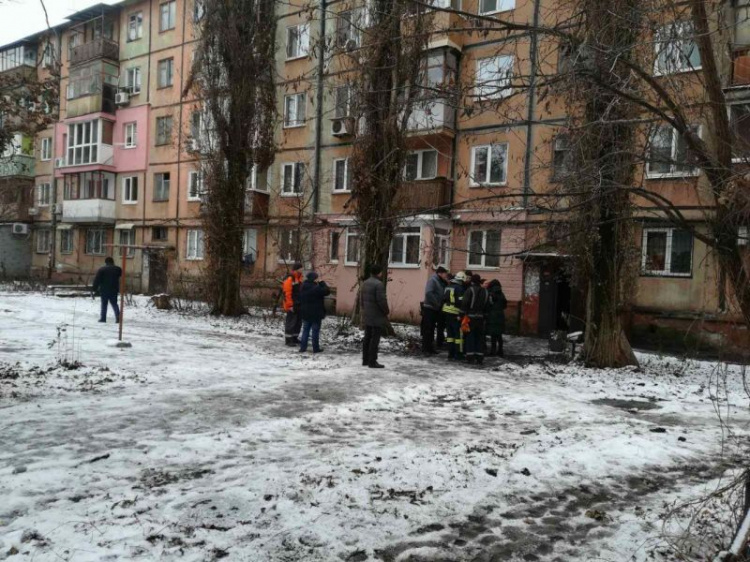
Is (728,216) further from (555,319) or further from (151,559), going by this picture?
(555,319)

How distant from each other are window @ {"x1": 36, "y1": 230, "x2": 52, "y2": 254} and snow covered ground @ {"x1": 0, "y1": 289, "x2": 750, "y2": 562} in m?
32.1

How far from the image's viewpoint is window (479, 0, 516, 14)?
2109 centimetres

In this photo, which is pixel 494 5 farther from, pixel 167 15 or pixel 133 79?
pixel 133 79

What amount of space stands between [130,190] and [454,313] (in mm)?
26711

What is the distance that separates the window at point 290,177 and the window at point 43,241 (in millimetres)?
21162

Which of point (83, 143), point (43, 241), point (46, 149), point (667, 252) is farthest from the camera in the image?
point (46, 149)

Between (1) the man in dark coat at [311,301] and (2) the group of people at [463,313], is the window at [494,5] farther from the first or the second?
(1) the man in dark coat at [311,301]

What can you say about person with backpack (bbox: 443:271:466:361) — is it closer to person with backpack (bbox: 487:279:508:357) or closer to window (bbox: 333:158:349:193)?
person with backpack (bbox: 487:279:508:357)

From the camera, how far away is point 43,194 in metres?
39.5

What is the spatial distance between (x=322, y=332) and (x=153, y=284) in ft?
60.3

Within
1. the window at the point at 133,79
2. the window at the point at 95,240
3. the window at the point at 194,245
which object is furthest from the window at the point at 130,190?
the window at the point at 194,245

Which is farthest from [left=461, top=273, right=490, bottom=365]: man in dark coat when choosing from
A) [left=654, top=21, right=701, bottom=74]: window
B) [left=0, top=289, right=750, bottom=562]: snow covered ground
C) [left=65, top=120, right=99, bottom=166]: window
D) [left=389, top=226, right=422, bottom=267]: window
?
[left=65, top=120, right=99, bottom=166]: window

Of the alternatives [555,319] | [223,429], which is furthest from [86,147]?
[223,429]

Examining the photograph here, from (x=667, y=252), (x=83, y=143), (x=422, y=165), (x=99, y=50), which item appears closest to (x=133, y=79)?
(x=99, y=50)
